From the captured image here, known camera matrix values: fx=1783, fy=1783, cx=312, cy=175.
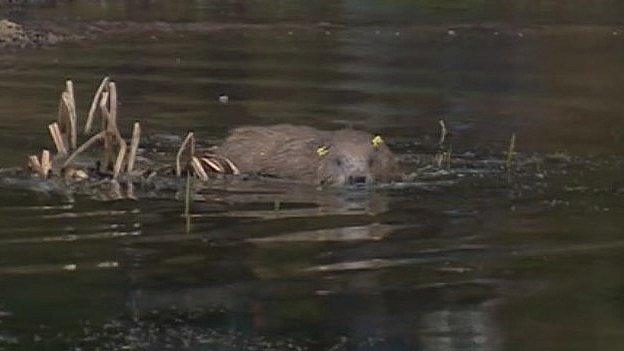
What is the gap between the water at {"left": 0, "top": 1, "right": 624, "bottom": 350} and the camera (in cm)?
1051

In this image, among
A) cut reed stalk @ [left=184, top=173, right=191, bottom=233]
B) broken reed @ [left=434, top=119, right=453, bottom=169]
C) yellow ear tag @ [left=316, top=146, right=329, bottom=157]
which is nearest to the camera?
cut reed stalk @ [left=184, top=173, right=191, bottom=233]

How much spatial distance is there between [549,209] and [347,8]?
30.7 meters

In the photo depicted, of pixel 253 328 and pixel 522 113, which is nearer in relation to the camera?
pixel 253 328

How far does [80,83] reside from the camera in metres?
25.6

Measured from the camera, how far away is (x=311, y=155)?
17.0 m

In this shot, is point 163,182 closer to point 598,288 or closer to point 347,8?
point 598,288

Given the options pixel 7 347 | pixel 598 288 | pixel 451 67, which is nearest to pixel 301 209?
pixel 598 288

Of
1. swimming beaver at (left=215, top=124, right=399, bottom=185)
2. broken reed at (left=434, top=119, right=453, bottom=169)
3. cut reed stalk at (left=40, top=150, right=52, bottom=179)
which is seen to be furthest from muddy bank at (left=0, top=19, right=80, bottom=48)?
cut reed stalk at (left=40, top=150, right=52, bottom=179)

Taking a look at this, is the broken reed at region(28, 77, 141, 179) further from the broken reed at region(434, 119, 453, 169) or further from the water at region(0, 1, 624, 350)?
the broken reed at region(434, 119, 453, 169)

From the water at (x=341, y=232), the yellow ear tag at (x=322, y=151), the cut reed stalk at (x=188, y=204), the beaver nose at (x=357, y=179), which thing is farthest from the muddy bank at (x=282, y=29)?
the cut reed stalk at (x=188, y=204)

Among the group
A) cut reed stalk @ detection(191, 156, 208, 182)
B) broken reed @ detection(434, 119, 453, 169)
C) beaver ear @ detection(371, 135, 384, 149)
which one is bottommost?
broken reed @ detection(434, 119, 453, 169)

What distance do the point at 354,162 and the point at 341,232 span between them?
2727 millimetres

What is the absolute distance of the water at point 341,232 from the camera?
1051 cm

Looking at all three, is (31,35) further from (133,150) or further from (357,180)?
(357,180)
